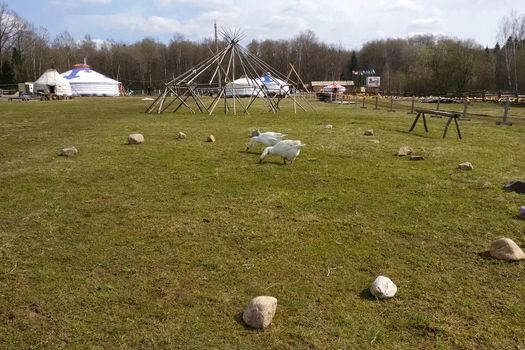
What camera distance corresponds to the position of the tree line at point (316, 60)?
192ft

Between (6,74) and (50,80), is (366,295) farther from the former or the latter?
(6,74)

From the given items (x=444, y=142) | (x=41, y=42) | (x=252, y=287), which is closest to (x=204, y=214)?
(x=252, y=287)

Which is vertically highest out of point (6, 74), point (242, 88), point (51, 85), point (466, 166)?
point (6, 74)

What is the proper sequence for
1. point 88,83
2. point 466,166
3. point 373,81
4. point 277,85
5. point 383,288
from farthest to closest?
point 373,81 < point 88,83 < point 277,85 < point 466,166 < point 383,288

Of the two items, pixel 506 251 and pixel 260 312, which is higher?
pixel 506 251

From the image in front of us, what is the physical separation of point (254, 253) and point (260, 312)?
4.37 ft

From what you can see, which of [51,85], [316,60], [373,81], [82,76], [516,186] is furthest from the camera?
[316,60]

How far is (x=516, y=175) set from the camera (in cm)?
866

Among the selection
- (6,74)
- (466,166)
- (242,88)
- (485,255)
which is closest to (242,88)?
(242,88)

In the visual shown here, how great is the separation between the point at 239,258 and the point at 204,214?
1496mm

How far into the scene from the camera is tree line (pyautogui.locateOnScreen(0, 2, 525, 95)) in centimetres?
5850

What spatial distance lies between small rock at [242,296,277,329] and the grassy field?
69mm

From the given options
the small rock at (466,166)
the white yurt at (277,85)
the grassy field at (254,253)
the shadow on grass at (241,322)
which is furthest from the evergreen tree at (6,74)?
the shadow on grass at (241,322)

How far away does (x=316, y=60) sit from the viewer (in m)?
102
